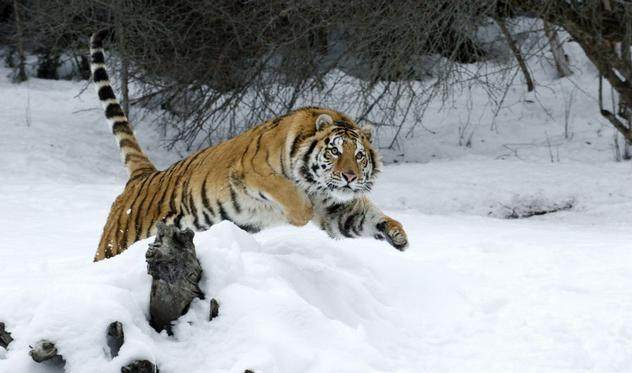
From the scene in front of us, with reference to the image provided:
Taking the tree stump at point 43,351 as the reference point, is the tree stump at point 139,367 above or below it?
below

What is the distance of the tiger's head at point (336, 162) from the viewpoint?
15.5 ft

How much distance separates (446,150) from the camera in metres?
12.9

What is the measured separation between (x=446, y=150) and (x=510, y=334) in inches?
353

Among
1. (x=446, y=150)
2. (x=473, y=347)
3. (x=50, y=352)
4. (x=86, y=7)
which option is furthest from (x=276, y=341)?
(x=446, y=150)

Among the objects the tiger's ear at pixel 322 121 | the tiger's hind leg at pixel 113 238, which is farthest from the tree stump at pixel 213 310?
the tiger's hind leg at pixel 113 238

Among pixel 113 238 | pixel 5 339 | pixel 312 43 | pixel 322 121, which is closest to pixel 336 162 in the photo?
pixel 322 121

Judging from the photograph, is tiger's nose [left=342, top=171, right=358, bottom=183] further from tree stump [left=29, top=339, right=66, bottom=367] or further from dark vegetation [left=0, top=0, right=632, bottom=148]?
dark vegetation [left=0, top=0, right=632, bottom=148]

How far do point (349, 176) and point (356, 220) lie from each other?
0.31 m

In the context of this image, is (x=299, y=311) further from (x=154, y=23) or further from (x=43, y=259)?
(x=154, y=23)

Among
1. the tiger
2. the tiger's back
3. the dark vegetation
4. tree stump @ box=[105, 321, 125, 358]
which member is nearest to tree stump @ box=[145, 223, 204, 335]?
tree stump @ box=[105, 321, 125, 358]

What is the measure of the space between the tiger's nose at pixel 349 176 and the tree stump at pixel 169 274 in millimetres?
1453

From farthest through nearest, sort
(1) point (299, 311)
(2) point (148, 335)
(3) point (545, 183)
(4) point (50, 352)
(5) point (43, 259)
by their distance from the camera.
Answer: (3) point (545, 183), (5) point (43, 259), (1) point (299, 311), (2) point (148, 335), (4) point (50, 352)

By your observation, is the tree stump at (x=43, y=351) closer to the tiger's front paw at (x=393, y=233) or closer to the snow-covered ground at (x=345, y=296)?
the snow-covered ground at (x=345, y=296)

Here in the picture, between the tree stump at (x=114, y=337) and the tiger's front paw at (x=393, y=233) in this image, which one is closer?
the tree stump at (x=114, y=337)
